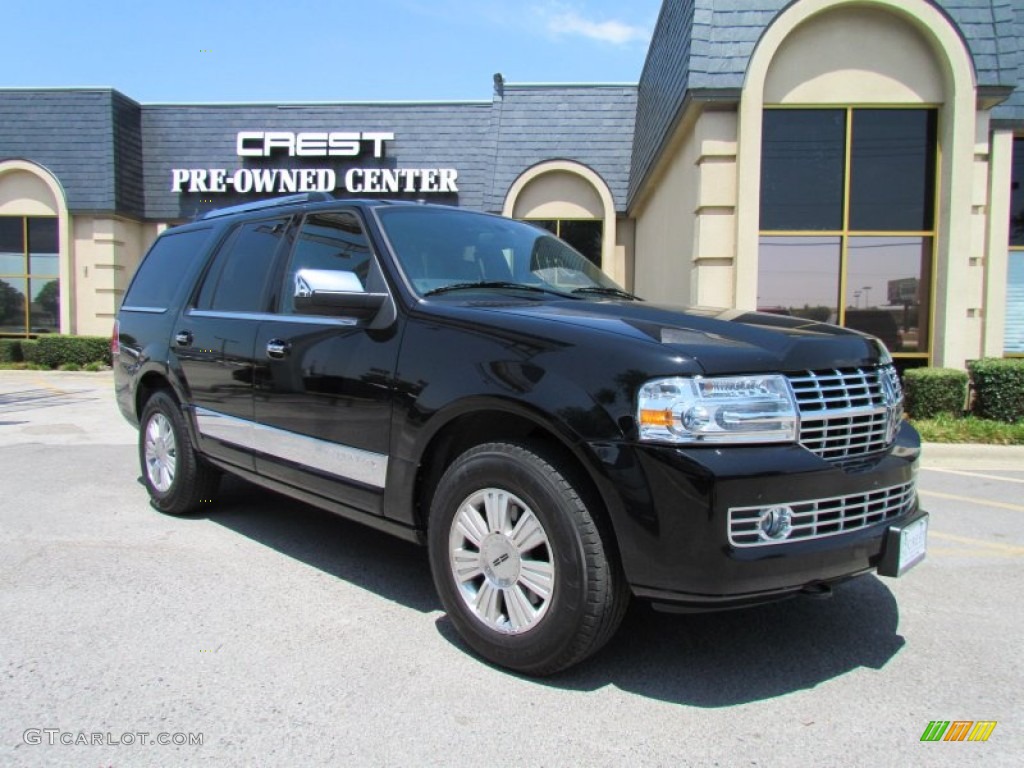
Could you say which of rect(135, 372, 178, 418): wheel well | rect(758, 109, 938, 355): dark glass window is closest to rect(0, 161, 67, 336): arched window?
rect(135, 372, 178, 418): wheel well

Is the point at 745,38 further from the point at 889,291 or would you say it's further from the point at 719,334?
the point at 719,334

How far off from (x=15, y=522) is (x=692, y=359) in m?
4.71

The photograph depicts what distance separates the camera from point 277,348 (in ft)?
12.7

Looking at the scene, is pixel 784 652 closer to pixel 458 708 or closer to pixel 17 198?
pixel 458 708

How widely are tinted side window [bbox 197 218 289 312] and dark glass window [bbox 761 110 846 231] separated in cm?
724

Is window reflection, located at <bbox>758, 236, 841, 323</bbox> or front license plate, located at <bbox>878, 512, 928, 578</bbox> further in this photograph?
window reflection, located at <bbox>758, 236, 841, 323</bbox>

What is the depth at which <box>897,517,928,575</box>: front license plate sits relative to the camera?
2742 mm

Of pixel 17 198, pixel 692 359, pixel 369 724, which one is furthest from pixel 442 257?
pixel 17 198

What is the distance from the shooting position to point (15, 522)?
4.95 metres

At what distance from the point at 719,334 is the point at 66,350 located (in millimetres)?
17200

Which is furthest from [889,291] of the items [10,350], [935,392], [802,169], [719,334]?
[10,350]

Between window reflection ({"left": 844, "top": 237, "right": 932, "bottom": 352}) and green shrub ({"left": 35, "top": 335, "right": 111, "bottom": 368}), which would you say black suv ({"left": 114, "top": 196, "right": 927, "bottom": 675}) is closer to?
window reflection ({"left": 844, "top": 237, "right": 932, "bottom": 352})

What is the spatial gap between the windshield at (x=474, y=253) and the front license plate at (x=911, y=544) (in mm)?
1935

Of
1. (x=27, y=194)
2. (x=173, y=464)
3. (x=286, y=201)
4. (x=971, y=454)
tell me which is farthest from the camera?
(x=27, y=194)
